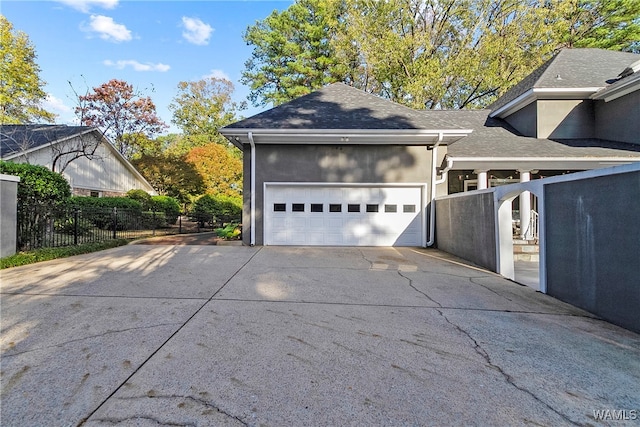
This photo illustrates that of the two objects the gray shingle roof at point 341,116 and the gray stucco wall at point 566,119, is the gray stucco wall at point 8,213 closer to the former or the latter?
the gray shingle roof at point 341,116

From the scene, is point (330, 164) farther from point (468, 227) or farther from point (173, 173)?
point (173, 173)

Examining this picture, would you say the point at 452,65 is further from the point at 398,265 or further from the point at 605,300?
the point at 605,300

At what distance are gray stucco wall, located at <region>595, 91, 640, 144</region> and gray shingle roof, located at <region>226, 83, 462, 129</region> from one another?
6247 millimetres

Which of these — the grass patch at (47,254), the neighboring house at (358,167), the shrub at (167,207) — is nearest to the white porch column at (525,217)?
the neighboring house at (358,167)

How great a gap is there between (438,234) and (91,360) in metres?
8.49

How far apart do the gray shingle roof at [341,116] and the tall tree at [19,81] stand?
76.5 feet


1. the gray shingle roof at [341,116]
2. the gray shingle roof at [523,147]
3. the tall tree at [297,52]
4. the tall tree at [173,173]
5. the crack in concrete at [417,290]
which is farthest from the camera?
the tall tree at [297,52]

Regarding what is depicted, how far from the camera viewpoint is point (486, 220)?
20.0 ft

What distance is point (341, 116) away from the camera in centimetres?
921

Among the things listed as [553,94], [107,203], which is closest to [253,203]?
[107,203]

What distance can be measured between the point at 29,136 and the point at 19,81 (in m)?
10.6

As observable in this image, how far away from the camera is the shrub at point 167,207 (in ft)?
54.7

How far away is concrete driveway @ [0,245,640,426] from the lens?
6.11 ft

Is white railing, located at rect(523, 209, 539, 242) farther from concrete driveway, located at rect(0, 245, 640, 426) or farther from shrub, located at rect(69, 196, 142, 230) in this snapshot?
shrub, located at rect(69, 196, 142, 230)
